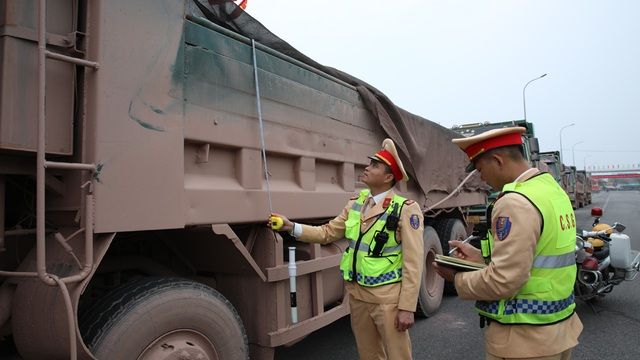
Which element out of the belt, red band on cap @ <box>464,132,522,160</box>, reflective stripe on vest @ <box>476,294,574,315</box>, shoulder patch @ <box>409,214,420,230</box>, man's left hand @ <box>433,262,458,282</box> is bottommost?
the belt

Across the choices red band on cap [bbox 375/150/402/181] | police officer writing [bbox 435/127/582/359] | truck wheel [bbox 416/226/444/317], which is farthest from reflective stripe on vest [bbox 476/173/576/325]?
truck wheel [bbox 416/226/444/317]

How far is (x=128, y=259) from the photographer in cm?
247

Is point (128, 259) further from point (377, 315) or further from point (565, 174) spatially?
point (565, 174)

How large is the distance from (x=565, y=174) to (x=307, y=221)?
892 inches

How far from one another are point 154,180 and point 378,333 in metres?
1.60

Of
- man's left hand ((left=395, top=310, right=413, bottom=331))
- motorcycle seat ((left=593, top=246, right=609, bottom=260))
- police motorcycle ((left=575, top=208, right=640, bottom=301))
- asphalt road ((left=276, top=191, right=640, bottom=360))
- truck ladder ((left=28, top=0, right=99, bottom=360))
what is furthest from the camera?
motorcycle seat ((left=593, top=246, right=609, bottom=260))

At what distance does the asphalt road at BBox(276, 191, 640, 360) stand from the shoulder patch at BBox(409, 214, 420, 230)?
181 centimetres

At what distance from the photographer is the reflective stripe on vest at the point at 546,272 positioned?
69.4 inches

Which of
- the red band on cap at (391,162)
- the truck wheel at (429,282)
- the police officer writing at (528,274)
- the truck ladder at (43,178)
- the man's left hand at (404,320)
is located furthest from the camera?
the truck wheel at (429,282)

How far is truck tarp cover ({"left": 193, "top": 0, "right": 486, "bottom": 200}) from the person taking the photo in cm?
291

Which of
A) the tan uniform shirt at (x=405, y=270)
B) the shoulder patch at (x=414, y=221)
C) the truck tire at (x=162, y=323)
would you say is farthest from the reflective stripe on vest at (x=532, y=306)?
the truck tire at (x=162, y=323)

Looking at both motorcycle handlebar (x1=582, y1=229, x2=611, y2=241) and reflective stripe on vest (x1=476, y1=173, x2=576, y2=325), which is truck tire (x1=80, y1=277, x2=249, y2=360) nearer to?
reflective stripe on vest (x1=476, y1=173, x2=576, y2=325)

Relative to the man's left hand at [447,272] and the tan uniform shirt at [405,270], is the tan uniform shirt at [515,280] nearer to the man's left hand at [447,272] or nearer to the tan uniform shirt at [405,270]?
the man's left hand at [447,272]

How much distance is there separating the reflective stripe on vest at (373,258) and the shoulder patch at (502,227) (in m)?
0.89
